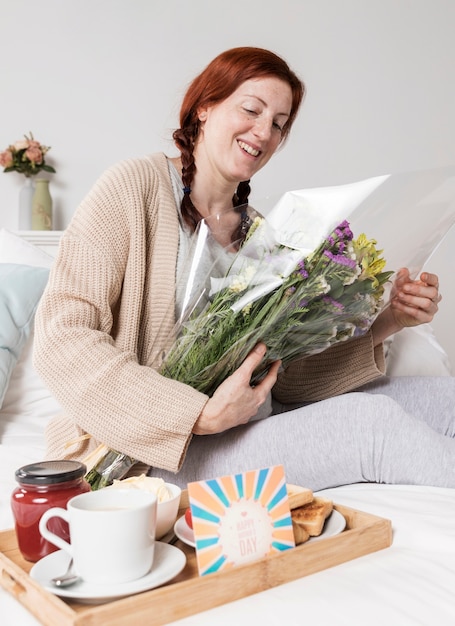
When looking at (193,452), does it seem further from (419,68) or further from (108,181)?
(419,68)

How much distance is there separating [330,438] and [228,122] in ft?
2.45

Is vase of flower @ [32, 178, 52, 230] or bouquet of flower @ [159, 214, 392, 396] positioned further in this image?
vase of flower @ [32, 178, 52, 230]

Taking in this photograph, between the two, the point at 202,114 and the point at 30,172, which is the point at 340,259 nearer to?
the point at 202,114

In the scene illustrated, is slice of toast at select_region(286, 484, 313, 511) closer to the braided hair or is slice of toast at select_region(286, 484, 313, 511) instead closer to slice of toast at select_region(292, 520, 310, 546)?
slice of toast at select_region(292, 520, 310, 546)

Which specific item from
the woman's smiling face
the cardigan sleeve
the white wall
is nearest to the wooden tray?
the cardigan sleeve

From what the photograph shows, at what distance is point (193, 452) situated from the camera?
1.33m

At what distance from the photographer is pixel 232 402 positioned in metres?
1.23

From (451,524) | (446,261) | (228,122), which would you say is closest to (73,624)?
(451,524)

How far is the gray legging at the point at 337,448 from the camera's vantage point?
1.19 m

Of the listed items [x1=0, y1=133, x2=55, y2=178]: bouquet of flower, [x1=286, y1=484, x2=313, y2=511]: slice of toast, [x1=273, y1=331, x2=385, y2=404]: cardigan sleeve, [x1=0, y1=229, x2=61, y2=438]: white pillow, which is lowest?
[x1=0, y1=229, x2=61, y2=438]: white pillow

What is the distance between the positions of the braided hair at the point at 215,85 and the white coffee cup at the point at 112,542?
0.86 meters

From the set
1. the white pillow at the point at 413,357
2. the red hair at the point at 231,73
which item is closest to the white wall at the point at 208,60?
the white pillow at the point at 413,357

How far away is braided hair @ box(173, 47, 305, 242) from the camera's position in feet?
5.05

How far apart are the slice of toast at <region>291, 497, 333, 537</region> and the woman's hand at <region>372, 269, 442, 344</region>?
67 cm
